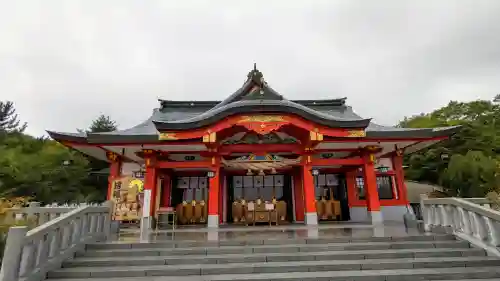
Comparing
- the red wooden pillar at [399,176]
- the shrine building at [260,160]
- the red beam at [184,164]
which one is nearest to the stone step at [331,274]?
the shrine building at [260,160]

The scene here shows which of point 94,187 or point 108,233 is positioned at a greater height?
point 94,187

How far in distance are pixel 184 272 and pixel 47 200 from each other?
16.2 meters

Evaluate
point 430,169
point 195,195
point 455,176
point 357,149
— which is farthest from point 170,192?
point 430,169

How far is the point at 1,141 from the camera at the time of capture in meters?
24.1

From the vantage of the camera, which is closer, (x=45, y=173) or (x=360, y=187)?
(x=360, y=187)

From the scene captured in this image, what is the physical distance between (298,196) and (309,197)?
247 centimetres

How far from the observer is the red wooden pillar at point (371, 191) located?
11070 millimetres

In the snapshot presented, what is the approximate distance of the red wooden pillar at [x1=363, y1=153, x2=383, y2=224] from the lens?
11070 mm

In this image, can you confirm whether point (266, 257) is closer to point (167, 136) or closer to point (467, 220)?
point (467, 220)

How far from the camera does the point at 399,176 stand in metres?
13.0

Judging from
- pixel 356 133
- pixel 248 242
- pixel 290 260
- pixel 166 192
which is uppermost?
Result: pixel 356 133

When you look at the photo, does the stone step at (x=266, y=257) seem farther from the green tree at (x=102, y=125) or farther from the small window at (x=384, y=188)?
the green tree at (x=102, y=125)

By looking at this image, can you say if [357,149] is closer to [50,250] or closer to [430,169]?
[430,169]

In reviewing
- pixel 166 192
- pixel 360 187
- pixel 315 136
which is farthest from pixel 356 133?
pixel 166 192
